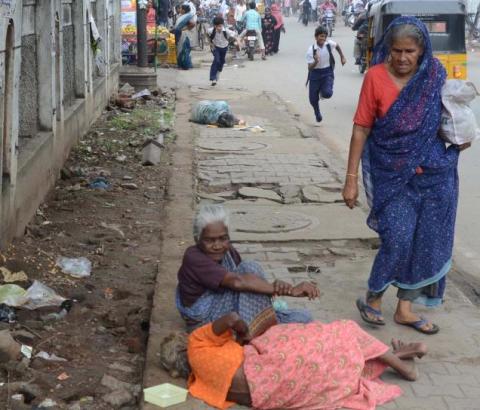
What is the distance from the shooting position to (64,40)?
994cm

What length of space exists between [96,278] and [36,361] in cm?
154

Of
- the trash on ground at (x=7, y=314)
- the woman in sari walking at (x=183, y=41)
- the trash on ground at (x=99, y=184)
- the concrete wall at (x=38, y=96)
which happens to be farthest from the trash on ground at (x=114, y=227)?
the woman in sari walking at (x=183, y=41)

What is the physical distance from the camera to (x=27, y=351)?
4.52 meters

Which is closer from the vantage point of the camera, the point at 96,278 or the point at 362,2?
the point at 96,278

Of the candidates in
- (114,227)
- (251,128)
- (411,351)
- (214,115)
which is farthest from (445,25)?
(411,351)

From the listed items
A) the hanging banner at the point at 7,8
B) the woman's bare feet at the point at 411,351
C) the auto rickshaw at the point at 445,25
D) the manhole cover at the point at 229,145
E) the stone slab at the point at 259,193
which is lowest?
the manhole cover at the point at 229,145

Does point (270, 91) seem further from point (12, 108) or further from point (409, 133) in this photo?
point (409, 133)

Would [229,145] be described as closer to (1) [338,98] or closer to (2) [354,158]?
(2) [354,158]

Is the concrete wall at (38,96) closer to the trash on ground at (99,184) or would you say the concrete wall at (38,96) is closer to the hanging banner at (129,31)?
the trash on ground at (99,184)

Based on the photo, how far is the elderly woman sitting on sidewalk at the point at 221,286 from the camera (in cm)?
420

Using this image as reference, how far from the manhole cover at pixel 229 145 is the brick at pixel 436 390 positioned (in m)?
6.90

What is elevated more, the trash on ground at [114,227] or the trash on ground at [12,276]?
the trash on ground at [12,276]

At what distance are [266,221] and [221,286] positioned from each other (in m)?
3.10

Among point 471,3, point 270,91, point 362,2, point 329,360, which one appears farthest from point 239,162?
point 362,2
